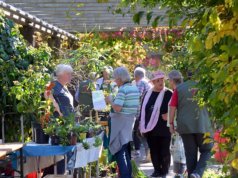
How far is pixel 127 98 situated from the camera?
7582 millimetres

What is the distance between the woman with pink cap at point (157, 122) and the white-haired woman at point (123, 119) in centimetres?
60

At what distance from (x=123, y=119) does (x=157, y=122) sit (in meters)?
0.74

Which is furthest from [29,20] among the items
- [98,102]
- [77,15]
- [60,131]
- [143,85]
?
[60,131]

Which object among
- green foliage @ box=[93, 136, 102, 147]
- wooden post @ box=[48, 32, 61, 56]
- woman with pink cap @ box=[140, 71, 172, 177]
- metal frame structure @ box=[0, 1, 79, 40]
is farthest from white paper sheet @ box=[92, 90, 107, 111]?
wooden post @ box=[48, 32, 61, 56]

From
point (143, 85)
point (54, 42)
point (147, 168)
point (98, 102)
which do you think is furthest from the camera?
point (54, 42)

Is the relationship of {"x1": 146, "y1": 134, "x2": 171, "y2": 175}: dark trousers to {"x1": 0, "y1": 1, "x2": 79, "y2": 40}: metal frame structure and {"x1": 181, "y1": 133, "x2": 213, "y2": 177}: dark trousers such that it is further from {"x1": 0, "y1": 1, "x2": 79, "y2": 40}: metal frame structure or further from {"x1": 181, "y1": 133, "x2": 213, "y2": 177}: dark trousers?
{"x1": 0, "y1": 1, "x2": 79, "y2": 40}: metal frame structure

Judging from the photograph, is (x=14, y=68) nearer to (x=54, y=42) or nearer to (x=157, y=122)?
(x=157, y=122)

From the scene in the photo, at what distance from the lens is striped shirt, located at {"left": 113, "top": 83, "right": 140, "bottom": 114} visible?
7.52m

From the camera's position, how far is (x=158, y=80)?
8.34m

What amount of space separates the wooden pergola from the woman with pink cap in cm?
181

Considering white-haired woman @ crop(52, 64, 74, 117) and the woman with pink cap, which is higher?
white-haired woman @ crop(52, 64, 74, 117)

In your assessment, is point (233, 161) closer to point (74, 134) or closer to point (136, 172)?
point (74, 134)

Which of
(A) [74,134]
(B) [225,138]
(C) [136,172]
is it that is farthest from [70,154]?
(B) [225,138]

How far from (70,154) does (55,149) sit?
1.34 feet
